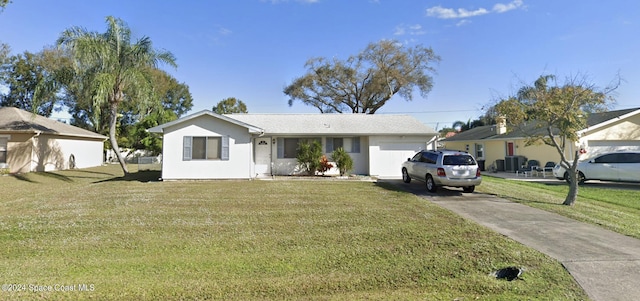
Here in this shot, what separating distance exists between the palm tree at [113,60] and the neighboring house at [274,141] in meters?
3.17

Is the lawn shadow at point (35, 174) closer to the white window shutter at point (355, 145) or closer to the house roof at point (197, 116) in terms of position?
the house roof at point (197, 116)

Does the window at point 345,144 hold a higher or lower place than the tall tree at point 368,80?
lower

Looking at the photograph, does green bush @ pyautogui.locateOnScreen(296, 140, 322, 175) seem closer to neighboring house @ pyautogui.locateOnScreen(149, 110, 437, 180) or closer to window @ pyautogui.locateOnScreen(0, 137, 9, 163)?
neighboring house @ pyautogui.locateOnScreen(149, 110, 437, 180)

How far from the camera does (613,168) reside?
13273mm

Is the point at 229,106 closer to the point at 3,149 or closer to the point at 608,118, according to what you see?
the point at 3,149

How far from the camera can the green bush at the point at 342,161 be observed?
51.3 ft

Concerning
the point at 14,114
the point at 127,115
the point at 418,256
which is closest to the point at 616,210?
the point at 418,256

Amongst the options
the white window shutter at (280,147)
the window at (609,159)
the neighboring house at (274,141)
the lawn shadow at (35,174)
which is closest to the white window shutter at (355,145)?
the neighboring house at (274,141)

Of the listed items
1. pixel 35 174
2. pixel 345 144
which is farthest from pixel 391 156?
pixel 35 174

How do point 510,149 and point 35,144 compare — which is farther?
point 510,149

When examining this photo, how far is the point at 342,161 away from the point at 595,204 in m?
9.92

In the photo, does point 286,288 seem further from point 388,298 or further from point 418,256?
point 418,256

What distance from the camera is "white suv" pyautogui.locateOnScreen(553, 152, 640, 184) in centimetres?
1282

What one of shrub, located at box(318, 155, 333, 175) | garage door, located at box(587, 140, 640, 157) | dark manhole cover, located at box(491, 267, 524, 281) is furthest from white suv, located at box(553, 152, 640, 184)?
dark manhole cover, located at box(491, 267, 524, 281)
